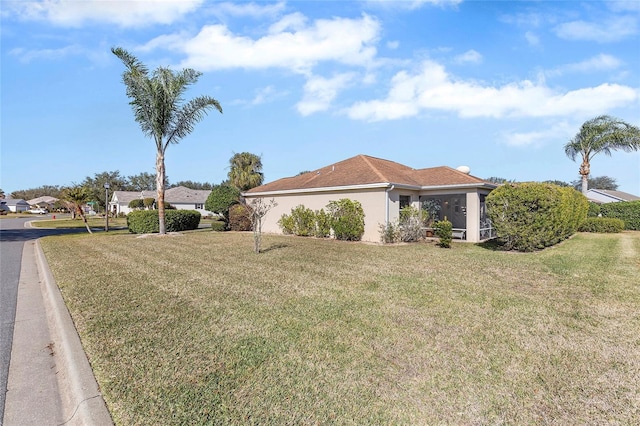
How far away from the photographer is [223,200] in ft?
70.1

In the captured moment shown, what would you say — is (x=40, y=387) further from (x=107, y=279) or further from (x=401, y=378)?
(x=107, y=279)

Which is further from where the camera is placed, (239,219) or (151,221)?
(239,219)

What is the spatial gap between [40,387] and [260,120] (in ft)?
59.1

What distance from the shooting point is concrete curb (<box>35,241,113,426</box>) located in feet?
8.29

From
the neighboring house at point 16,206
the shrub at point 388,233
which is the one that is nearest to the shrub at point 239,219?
the shrub at point 388,233

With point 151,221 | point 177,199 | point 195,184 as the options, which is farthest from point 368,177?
point 195,184

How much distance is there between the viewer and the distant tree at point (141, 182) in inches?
3100

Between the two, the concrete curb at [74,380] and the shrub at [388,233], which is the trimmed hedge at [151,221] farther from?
the concrete curb at [74,380]

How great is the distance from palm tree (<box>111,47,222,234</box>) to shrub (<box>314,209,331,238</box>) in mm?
7881

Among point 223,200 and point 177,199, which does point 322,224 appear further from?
point 177,199

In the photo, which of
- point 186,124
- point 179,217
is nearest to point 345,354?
point 186,124

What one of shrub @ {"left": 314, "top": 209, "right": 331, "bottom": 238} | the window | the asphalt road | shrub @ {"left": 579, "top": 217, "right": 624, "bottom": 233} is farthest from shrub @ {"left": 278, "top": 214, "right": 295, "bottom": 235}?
shrub @ {"left": 579, "top": 217, "right": 624, "bottom": 233}

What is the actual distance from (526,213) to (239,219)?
15444 mm

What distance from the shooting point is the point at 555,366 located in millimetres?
3250
